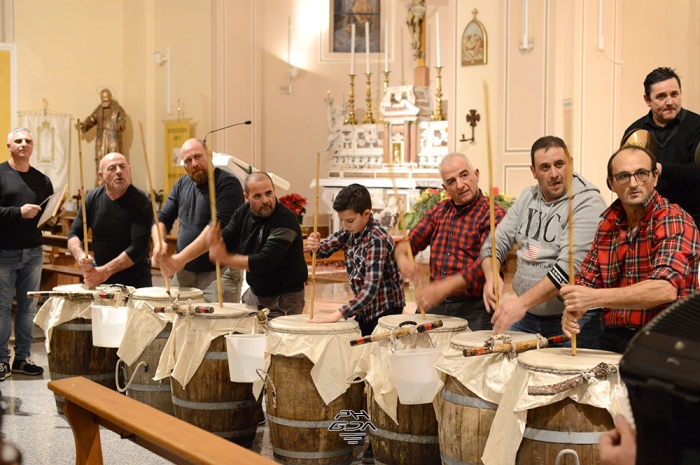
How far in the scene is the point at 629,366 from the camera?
1.08 meters

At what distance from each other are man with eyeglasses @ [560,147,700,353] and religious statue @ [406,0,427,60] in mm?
9718

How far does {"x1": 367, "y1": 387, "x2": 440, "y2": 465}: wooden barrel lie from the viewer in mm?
3467

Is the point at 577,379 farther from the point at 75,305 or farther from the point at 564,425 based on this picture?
the point at 75,305

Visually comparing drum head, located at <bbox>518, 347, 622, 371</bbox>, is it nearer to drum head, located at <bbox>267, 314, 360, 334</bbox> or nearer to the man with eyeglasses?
the man with eyeglasses

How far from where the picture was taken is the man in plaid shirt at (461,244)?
3.90 m

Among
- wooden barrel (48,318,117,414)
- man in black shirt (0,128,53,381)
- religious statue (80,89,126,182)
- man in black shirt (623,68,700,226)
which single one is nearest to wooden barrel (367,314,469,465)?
man in black shirt (623,68,700,226)

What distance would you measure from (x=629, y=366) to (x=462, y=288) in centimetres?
270

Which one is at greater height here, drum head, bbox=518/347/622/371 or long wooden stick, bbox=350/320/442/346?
drum head, bbox=518/347/622/371

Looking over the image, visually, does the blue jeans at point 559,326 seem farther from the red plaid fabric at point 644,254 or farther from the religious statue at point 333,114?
the religious statue at point 333,114

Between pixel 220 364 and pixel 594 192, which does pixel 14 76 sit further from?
pixel 594 192

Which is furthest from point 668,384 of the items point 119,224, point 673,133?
point 119,224

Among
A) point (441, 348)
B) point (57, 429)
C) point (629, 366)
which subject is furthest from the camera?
point (57, 429)

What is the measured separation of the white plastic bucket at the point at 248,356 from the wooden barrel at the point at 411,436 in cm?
67

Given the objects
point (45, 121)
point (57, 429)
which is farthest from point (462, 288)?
point (45, 121)
